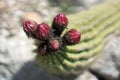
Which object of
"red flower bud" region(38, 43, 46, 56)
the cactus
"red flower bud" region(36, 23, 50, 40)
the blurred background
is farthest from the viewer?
the blurred background

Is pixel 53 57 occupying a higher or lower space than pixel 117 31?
lower

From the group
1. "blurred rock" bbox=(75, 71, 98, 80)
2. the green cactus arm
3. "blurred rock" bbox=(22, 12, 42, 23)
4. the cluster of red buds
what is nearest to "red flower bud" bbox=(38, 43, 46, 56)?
the cluster of red buds

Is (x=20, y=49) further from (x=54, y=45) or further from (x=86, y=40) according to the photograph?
(x=54, y=45)

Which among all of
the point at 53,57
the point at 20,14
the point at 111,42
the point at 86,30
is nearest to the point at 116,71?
the point at 111,42

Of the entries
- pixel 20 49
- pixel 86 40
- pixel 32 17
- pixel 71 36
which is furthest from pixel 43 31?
pixel 32 17

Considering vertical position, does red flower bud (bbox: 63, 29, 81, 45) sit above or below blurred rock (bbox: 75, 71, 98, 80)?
below

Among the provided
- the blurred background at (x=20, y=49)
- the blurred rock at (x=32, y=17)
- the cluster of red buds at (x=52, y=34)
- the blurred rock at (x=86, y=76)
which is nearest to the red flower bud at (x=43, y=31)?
the cluster of red buds at (x=52, y=34)

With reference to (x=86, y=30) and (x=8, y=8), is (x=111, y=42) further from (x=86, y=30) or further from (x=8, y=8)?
(x=8, y=8)

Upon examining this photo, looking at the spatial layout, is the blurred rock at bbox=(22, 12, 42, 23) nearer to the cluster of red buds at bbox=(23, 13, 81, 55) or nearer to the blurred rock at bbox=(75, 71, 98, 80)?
the blurred rock at bbox=(75, 71, 98, 80)
